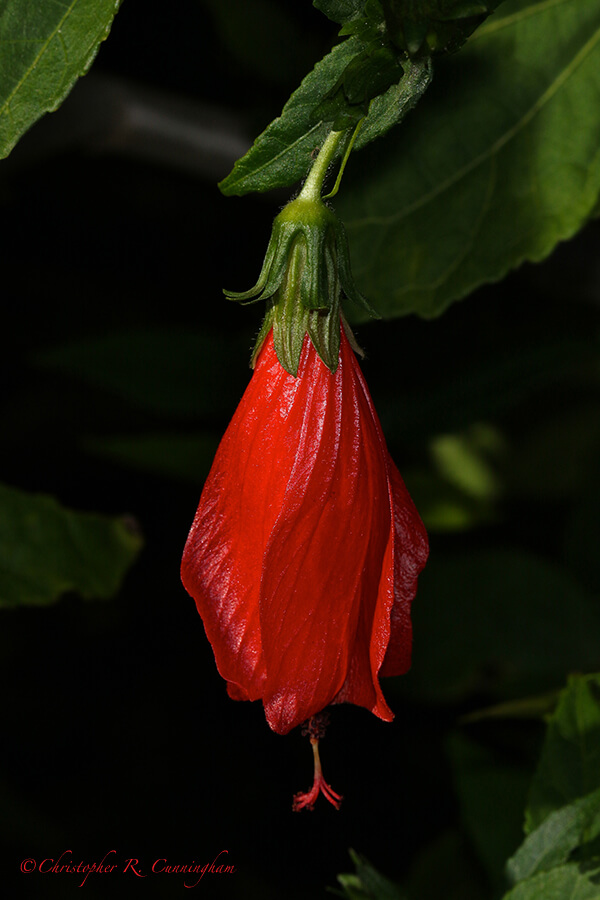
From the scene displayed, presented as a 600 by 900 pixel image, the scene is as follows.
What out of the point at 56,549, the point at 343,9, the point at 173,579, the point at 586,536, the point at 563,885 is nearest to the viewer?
the point at 343,9

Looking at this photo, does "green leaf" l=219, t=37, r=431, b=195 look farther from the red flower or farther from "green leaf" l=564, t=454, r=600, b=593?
"green leaf" l=564, t=454, r=600, b=593

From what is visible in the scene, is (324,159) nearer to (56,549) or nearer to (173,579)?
(56,549)

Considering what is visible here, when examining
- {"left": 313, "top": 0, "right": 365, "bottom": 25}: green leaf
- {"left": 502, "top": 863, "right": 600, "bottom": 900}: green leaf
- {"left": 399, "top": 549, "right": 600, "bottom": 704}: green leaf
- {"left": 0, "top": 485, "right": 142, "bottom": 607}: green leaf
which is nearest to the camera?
{"left": 313, "top": 0, "right": 365, "bottom": 25}: green leaf

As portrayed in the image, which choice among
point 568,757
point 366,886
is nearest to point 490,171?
point 568,757

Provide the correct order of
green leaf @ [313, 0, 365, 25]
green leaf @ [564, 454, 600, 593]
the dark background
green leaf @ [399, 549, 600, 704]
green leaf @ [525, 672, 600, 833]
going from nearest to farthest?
green leaf @ [313, 0, 365, 25], green leaf @ [525, 672, 600, 833], the dark background, green leaf @ [399, 549, 600, 704], green leaf @ [564, 454, 600, 593]

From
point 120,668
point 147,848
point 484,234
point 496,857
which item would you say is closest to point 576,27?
point 484,234

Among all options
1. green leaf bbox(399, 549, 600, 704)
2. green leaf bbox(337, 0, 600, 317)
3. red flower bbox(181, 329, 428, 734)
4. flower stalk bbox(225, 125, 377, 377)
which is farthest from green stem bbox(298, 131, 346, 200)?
green leaf bbox(399, 549, 600, 704)
